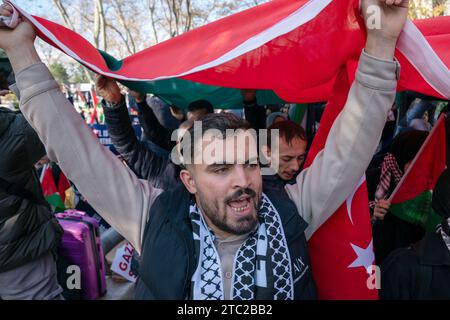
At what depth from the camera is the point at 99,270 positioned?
3344mm

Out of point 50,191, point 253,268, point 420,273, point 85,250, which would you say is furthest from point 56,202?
point 420,273

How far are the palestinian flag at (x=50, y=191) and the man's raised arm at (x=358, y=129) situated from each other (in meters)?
3.10

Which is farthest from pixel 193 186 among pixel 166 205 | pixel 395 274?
pixel 395 274

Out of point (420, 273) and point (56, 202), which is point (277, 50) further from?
point (56, 202)

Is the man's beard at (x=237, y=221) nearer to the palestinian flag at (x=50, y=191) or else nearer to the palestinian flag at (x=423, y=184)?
the palestinian flag at (x=423, y=184)

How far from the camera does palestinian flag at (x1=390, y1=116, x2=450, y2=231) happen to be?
7.44ft

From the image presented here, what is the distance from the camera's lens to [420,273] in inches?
61.4

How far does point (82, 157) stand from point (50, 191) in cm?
296

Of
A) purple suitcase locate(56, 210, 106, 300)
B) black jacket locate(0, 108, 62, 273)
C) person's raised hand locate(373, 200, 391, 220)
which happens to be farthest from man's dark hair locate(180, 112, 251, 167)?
purple suitcase locate(56, 210, 106, 300)

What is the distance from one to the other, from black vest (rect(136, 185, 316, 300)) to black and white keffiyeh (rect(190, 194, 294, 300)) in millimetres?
30

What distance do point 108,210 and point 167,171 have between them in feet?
3.42

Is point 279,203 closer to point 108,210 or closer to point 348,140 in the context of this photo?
point 348,140

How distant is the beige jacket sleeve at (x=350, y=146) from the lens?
1361 millimetres

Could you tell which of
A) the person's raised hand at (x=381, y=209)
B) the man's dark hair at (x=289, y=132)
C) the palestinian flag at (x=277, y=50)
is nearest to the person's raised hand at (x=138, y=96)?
the palestinian flag at (x=277, y=50)
